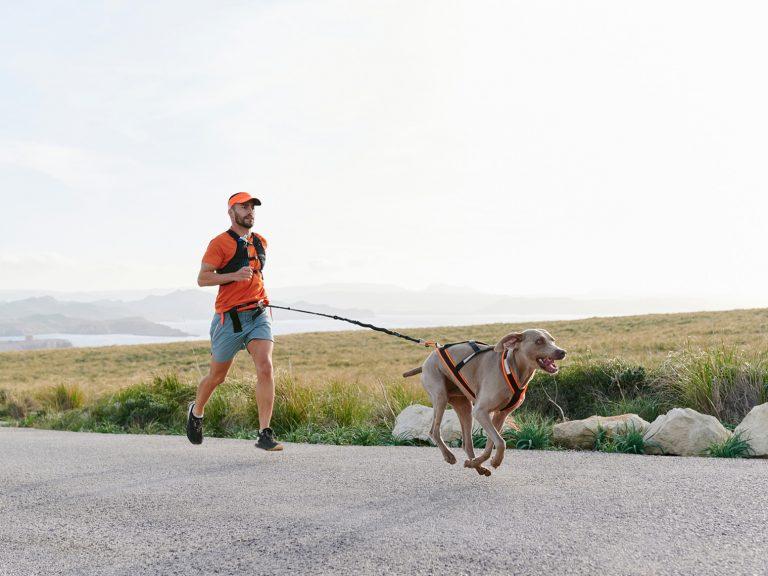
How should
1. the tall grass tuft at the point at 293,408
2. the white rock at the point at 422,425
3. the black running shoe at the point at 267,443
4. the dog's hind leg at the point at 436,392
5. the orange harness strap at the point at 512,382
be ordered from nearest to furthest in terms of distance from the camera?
1. the orange harness strap at the point at 512,382
2. the dog's hind leg at the point at 436,392
3. the black running shoe at the point at 267,443
4. the white rock at the point at 422,425
5. the tall grass tuft at the point at 293,408

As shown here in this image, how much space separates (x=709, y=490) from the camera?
16.3ft

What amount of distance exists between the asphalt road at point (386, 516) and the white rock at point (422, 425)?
30.6 inches

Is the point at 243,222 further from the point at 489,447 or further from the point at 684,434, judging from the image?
the point at 684,434

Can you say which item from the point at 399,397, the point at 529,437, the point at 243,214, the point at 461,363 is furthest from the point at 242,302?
the point at 529,437

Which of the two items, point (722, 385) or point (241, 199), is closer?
point (241, 199)

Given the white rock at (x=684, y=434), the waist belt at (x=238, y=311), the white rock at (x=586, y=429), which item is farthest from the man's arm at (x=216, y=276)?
the white rock at (x=684, y=434)

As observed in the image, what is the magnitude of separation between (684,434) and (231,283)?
15.0 feet

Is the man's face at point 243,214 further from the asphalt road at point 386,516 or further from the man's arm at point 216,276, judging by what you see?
the asphalt road at point 386,516

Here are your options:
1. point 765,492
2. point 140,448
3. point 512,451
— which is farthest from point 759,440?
point 140,448

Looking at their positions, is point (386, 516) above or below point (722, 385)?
below

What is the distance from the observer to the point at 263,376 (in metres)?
7.48

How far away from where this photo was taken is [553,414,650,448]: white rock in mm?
7086

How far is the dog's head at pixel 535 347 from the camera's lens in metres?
4.96

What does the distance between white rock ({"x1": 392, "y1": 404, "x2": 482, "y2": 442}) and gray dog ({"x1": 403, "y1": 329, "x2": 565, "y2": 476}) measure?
1790 mm
